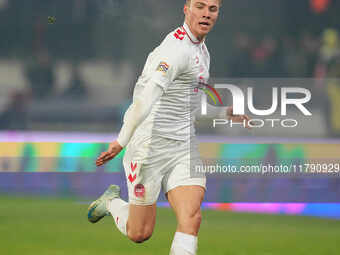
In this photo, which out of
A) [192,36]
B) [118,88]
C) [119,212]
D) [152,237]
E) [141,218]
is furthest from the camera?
[118,88]

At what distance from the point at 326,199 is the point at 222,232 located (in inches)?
54.1

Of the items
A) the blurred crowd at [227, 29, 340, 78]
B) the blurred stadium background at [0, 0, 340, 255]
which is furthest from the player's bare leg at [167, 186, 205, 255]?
the blurred crowd at [227, 29, 340, 78]

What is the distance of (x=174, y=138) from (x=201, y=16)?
2.62 ft

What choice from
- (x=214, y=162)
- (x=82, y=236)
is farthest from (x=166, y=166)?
(x=214, y=162)

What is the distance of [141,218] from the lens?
205 inches

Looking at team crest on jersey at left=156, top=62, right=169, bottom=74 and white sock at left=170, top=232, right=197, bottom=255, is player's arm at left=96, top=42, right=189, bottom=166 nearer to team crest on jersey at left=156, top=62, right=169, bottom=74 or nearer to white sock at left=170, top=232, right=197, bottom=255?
team crest on jersey at left=156, top=62, right=169, bottom=74

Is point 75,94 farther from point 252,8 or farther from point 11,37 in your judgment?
point 252,8

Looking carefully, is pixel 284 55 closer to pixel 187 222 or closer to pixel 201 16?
pixel 201 16

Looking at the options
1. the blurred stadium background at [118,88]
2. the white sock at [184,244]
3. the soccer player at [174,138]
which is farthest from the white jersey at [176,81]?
the blurred stadium background at [118,88]

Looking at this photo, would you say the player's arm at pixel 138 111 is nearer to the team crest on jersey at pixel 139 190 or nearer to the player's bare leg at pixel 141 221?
the team crest on jersey at pixel 139 190

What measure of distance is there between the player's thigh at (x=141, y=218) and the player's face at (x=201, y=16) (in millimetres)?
1171

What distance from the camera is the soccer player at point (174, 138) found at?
4770 millimetres

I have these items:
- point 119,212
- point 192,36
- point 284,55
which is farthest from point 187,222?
point 284,55

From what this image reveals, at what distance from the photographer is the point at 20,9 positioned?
7918 mm
